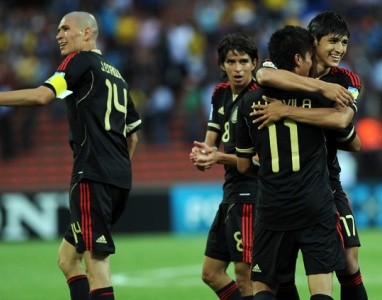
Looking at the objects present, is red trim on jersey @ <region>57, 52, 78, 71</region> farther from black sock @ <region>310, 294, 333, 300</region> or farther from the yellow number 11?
black sock @ <region>310, 294, 333, 300</region>

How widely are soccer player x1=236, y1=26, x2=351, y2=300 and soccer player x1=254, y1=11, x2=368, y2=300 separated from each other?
10 centimetres

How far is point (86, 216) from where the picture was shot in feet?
24.9

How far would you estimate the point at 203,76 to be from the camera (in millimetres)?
21188

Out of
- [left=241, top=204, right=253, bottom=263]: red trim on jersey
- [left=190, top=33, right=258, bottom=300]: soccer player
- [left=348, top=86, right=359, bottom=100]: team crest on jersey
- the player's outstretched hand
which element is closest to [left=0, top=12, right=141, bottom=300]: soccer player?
the player's outstretched hand

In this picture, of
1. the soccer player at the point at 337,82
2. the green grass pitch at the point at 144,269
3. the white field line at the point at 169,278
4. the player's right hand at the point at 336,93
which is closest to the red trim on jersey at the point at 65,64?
the soccer player at the point at 337,82

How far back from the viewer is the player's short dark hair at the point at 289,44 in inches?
254

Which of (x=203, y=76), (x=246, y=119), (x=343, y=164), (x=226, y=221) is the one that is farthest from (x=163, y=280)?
(x=203, y=76)

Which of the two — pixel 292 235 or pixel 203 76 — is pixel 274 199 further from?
pixel 203 76

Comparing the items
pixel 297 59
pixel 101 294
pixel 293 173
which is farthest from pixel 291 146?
pixel 101 294

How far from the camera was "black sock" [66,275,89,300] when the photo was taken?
796 cm

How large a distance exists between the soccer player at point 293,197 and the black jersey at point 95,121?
1440 mm

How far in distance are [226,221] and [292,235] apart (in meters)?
1.61

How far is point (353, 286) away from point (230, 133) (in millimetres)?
1548

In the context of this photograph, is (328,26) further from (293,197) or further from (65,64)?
(65,64)
